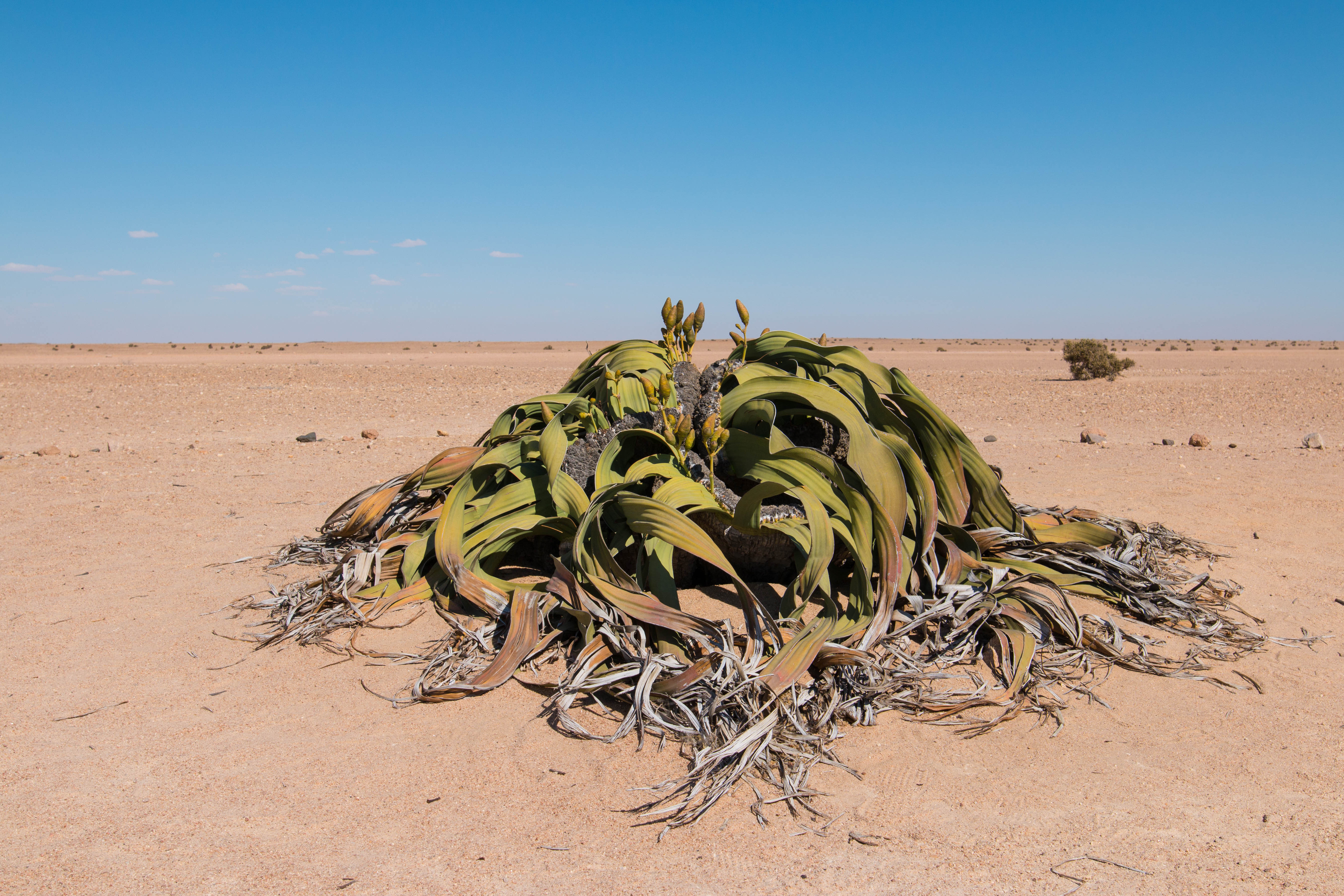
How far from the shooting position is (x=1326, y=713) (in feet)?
7.39

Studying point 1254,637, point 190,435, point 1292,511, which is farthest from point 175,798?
point 190,435

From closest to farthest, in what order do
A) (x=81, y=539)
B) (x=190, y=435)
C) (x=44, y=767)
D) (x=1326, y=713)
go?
(x=44, y=767) < (x=1326, y=713) < (x=81, y=539) < (x=190, y=435)

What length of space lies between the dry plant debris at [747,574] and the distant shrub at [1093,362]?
13.9 metres

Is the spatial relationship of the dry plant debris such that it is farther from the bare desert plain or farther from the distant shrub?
the distant shrub

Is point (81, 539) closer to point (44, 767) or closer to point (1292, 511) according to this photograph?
point (44, 767)

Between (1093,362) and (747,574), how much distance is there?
50.3 feet

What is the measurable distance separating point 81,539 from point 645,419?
287 centimetres

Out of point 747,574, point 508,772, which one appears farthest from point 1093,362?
point 508,772

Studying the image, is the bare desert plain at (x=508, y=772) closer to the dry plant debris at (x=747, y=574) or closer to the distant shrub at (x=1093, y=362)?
the dry plant debris at (x=747, y=574)

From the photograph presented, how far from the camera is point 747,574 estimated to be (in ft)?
9.21

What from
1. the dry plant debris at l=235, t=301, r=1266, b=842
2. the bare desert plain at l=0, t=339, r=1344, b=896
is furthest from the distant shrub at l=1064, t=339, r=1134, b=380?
the dry plant debris at l=235, t=301, r=1266, b=842

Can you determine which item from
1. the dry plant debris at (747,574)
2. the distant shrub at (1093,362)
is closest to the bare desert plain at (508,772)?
the dry plant debris at (747,574)

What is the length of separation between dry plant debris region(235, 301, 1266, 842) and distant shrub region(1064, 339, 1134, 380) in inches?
548

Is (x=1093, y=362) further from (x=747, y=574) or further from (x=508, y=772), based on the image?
(x=508, y=772)
